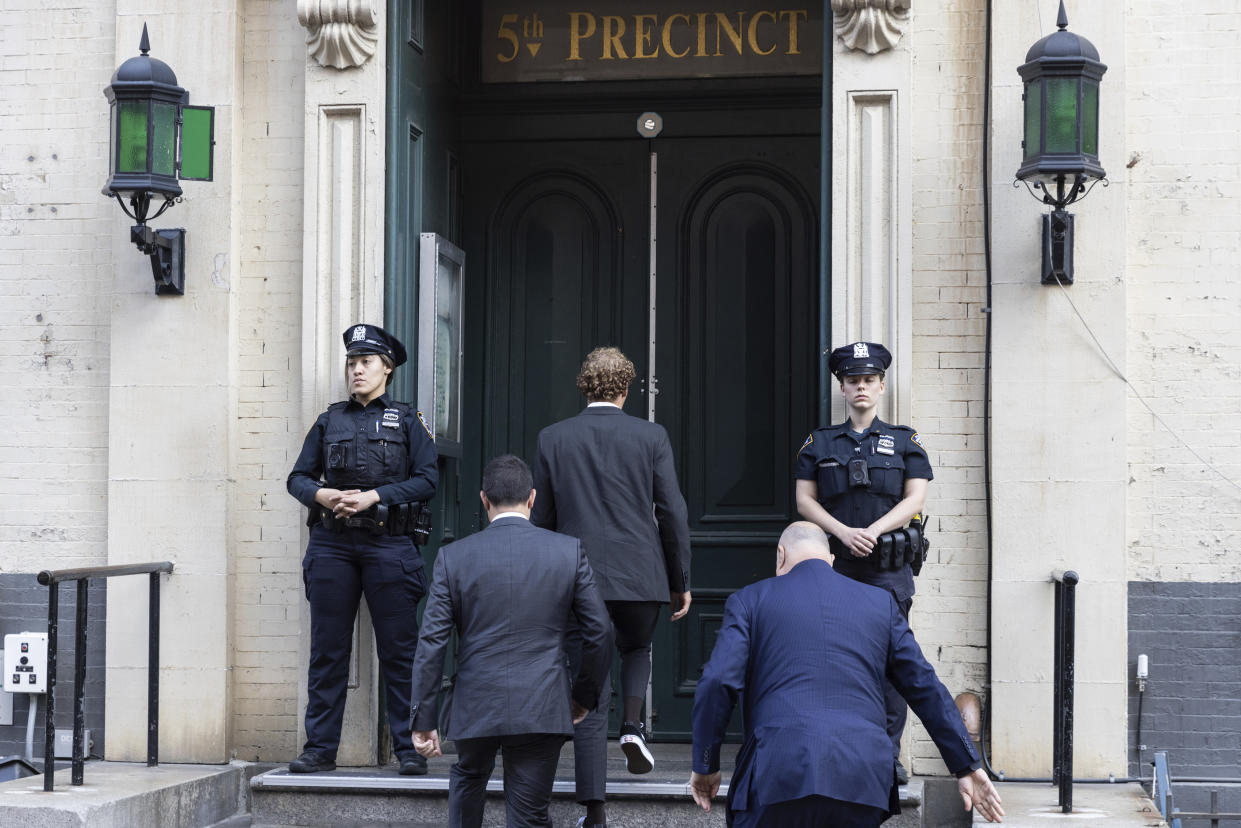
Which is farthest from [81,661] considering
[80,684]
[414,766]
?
[414,766]

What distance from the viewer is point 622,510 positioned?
6.27 metres

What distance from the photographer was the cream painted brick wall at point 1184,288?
7.12 meters

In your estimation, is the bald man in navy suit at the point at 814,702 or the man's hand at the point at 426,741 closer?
the bald man in navy suit at the point at 814,702

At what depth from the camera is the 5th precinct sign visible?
830cm

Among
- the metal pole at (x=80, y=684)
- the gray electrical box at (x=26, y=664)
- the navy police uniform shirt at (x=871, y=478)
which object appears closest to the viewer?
the metal pole at (x=80, y=684)

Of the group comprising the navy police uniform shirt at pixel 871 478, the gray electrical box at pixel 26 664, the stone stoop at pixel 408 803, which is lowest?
the stone stoop at pixel 408 803

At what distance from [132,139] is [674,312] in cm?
289

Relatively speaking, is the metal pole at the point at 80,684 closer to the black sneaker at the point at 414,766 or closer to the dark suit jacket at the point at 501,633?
the black sneaker at the point at 414,766

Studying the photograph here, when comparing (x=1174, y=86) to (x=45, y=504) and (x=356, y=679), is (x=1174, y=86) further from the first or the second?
(x=45, y=504)

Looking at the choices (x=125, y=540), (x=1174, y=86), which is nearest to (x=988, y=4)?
(x=1174, y=86)

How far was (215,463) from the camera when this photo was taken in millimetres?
7570

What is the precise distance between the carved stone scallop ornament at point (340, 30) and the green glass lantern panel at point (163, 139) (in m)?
0.75

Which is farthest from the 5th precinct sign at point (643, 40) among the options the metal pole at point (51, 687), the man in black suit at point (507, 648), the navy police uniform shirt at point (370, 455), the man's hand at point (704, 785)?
the man's hand at point (704, 785)

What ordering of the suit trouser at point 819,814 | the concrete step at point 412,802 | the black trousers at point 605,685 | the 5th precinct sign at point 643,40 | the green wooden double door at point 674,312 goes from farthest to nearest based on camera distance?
the 5th precinct sign at point 643,40, the green wooden double door at point 674,312, the concrete step at point 412,802, the black trousers at point 605,685, the suit trouser at point 819,814
